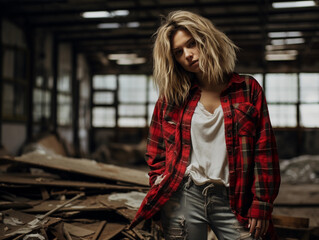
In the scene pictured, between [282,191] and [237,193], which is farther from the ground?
[237,193]

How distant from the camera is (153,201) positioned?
188cm

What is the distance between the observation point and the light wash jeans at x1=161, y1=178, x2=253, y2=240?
1771mm

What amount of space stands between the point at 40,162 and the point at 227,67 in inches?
112

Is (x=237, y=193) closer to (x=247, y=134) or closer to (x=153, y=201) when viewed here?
(x=247, y=134)

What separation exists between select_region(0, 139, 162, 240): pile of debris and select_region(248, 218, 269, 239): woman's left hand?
4.74 ft

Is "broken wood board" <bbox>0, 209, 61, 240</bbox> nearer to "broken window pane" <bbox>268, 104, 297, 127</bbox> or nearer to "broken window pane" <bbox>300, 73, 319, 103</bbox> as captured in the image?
"broken window pane" <bbox>268, 104, 297, 127</bbox>

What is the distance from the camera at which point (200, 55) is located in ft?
6.15

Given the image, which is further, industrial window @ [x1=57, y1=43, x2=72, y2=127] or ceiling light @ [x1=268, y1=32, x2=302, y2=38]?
industrial window @ [x1=57, y1=43, x2=72, y2=127]

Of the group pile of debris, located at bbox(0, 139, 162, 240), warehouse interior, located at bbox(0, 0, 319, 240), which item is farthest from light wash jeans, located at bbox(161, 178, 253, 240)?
pile of debris, located at bbox(0, 139, 162, 240)

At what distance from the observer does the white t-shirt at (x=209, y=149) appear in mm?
1789

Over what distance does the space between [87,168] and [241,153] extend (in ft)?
9.25

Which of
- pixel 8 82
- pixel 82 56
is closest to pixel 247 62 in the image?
pixel 82 56

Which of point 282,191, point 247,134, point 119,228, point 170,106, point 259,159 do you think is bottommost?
point 282,191

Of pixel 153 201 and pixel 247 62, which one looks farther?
pixel 247 62
